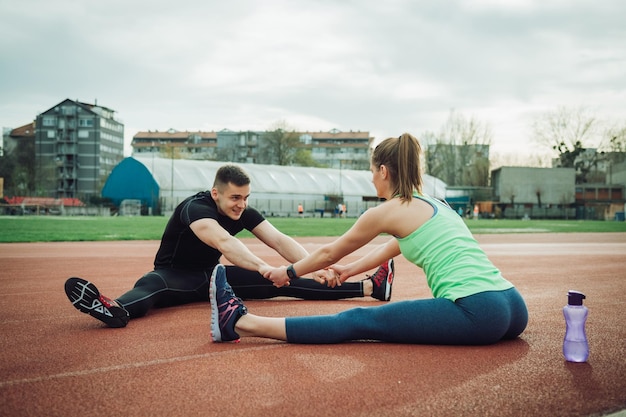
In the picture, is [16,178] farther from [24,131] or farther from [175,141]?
[175,141]

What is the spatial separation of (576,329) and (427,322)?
889mm

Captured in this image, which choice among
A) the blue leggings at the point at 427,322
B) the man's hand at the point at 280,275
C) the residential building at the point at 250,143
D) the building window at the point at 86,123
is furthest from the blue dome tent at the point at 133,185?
the residential building at the point at 250,143

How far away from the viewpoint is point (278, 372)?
314cm

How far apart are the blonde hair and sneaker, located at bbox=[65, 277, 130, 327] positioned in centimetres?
234

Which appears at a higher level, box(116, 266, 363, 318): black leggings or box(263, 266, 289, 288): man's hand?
box(263, 266, 289, 288): man's hand

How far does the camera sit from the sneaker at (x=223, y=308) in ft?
12.4

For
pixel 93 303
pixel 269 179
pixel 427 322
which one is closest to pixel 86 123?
pixel 269 179

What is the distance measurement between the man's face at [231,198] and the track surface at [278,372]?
946 millimetres

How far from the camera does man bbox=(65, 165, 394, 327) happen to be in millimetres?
4840

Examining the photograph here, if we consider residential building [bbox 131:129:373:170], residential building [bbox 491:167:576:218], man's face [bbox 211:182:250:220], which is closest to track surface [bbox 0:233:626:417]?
man's face [bbox 211:182:250:220]

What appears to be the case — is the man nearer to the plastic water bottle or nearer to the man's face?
the man's face

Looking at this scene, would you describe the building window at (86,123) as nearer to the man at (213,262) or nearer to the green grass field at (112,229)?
the green grass field at (112,229)

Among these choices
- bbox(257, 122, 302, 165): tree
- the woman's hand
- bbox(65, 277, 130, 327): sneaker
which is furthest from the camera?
bbox(257, 122, 302, 165): tree

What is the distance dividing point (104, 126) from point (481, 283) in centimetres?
10861
